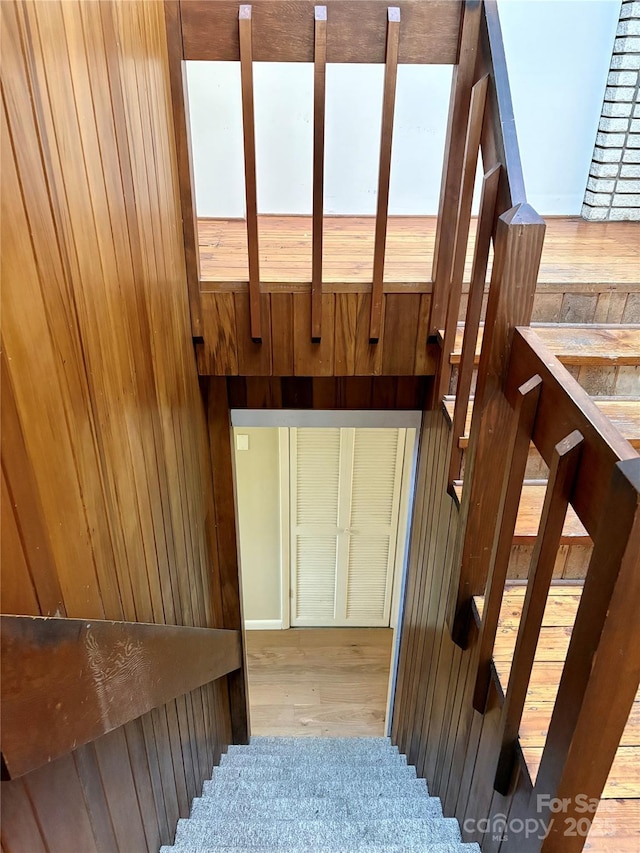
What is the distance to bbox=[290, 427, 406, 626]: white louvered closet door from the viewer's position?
4.37 m

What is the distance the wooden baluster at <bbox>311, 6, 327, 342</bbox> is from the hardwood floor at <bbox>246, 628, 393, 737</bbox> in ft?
11.1

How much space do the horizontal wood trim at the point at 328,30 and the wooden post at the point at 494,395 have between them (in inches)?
29.8

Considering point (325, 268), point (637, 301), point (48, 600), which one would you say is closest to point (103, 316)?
point (48, 600)

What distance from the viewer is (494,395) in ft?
4.65

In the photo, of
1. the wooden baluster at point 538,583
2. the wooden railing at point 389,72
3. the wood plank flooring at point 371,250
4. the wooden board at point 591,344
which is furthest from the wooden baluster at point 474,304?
the wooden baluster at point 538,583

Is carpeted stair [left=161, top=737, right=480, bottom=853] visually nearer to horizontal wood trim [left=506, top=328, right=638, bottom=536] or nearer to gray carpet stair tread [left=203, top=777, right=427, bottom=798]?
gray carpet stair tread [left=203, top=777, right=427, bottom=798]

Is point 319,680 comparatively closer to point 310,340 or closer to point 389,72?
point 310,340

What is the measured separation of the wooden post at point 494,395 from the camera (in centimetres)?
127

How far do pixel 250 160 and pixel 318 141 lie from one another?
8.1 inches

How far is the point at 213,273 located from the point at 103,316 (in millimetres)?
1014

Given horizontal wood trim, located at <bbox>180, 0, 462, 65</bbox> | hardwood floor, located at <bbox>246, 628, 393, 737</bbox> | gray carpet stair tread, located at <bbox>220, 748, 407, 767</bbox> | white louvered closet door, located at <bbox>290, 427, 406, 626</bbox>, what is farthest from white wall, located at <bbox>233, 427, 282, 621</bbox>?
horizontal wood trim, located at <bbox>180, 0, 462, 65</bbox>

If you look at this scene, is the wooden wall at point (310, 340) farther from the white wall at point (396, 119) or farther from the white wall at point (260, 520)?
the white wall at point (260, 520)

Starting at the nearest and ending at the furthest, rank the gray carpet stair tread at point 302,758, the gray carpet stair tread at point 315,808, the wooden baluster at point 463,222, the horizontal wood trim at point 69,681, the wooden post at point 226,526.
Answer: the horizontal wood trim at point 69,681 → the wooden baluster at point 463,222 → the gray carpet stair tread at point 315,808 → the wooden post at point 226,526 → the gray carpet stair tread at point 302,758

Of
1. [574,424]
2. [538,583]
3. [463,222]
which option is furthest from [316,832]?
[463,222]
